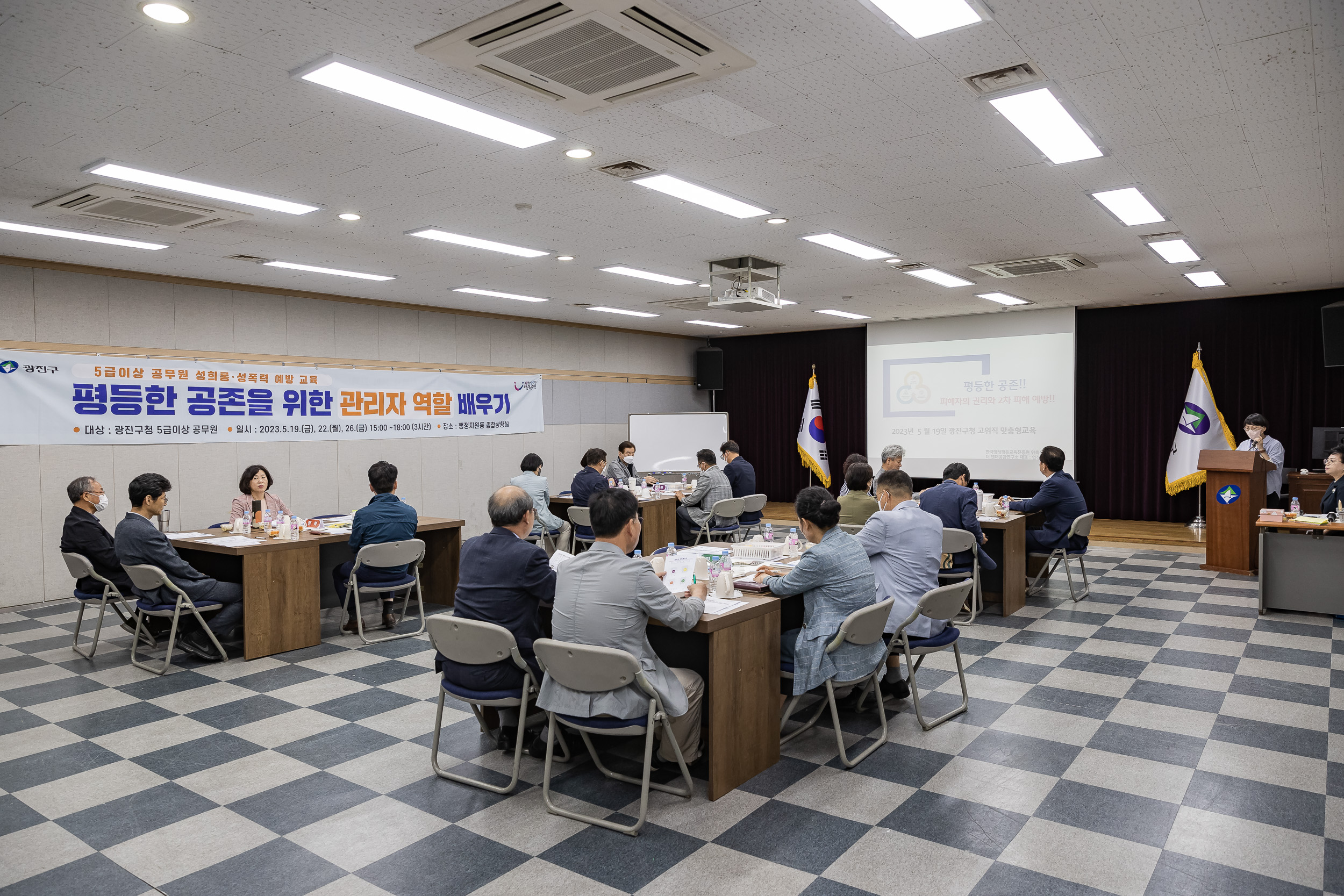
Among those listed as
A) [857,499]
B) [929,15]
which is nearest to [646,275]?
[857,499]

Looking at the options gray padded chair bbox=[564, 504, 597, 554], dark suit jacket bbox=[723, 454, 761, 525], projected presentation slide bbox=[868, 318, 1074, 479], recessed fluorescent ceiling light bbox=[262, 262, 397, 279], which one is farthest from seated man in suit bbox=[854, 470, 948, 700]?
projected presentation slide bbox=[868, 318, 1074, 479]

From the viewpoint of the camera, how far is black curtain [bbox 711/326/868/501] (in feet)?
43.8

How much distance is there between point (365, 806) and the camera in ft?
10.3

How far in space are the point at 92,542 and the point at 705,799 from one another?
4.40 m

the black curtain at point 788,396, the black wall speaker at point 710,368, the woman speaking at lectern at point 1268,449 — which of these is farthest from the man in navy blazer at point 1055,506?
the black wall speaker at point 710,368

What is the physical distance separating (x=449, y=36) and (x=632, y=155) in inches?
61.0

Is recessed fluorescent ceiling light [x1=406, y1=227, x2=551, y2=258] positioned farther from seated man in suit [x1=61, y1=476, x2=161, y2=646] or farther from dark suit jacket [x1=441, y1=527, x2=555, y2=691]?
dark suit jacket [x1=441, y1=527, x2=555, y2=691]

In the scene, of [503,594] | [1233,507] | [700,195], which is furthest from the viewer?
[1233,507]

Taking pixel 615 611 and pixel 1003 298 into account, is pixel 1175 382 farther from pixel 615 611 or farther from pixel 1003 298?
pixel 615 611

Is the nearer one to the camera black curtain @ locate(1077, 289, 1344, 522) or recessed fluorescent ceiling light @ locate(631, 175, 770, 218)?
recessed fluorescent ceiling light @ locate(631, 175, 770, 218)

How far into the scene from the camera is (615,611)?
2.95 metres

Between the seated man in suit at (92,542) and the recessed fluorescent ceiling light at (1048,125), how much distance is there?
5.64 m

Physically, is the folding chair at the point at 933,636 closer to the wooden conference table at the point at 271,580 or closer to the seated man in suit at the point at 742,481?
the wooden conference table at the point at 271,580

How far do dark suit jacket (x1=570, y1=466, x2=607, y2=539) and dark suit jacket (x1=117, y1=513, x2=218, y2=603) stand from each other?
139 inches
